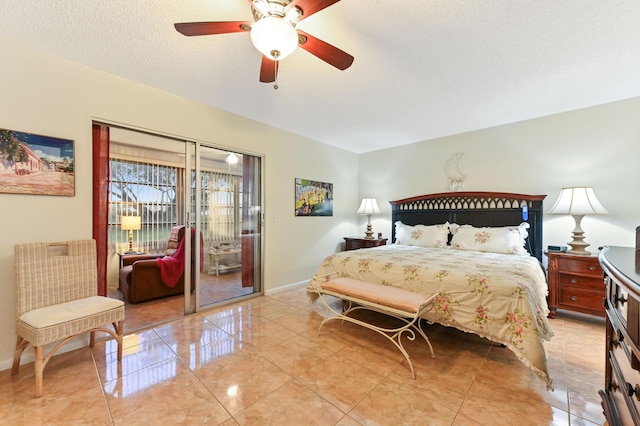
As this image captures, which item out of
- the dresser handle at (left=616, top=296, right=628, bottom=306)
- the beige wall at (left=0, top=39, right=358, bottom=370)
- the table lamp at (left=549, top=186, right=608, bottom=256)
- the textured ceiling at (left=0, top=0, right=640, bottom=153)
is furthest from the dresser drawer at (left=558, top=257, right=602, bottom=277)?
the beige wall at (left=0, top=39, right=358, bottom=370)

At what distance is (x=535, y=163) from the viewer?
3.60 meters

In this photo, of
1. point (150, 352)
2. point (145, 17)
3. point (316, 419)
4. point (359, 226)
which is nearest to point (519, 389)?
point (316, 419)

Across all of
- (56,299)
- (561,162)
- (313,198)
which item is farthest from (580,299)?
(56,299)

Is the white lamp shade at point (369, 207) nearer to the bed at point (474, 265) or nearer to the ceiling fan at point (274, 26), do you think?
the bed at point (474, 265)

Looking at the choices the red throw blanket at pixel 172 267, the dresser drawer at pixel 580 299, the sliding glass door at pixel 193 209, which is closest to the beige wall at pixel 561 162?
the dresser drawer at pixel 580 299

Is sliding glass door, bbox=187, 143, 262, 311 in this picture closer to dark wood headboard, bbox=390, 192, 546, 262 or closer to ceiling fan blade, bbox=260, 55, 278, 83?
ceiling fan blade, bbox=260, 55, 278, 83

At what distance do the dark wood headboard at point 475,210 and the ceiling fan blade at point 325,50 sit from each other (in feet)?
10.5

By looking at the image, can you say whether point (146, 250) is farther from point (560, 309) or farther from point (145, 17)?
point (560, 309)

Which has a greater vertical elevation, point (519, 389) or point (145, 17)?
point (145, 17)

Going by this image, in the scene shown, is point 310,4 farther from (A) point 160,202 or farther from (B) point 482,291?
(A) point 160,202

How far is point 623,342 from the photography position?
3.57ft

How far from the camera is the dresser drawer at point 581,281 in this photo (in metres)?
2.83

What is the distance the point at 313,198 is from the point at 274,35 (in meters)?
3.25

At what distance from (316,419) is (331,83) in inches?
109
